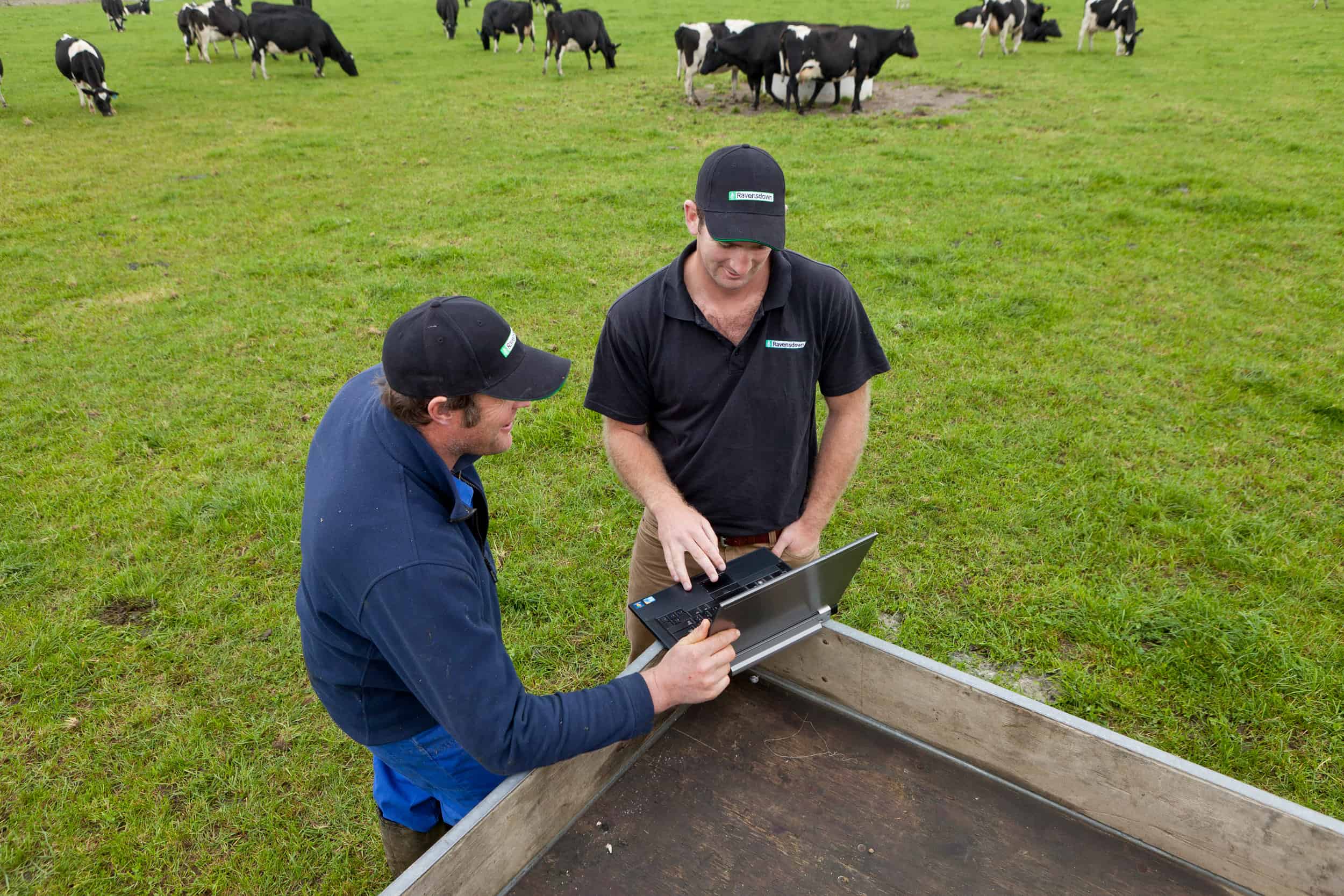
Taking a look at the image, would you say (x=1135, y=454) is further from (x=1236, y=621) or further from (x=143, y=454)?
(x=143, y=454)

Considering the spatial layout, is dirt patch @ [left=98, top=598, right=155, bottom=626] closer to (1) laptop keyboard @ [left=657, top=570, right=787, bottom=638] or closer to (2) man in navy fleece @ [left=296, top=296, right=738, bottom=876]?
(2) man in navy fleece @ [left=296, top=296, right=738, bottom=876]

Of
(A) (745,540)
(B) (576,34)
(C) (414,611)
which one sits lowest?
(A) (745,540)

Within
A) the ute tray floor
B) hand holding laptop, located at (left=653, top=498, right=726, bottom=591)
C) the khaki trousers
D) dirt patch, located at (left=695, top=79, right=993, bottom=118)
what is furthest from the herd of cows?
the ute tray floor

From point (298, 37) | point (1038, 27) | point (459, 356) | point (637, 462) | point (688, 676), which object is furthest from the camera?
point (1038, 27)

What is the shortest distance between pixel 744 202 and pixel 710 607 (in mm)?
1116

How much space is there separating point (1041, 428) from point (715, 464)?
133 inches

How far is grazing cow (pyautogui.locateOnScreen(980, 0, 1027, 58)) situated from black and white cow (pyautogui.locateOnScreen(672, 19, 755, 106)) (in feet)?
23.1

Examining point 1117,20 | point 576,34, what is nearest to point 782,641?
point 576,34

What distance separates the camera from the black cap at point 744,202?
224 cm

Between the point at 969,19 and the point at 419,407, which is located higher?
the point at 969,19

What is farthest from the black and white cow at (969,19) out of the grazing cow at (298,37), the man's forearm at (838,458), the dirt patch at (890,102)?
the man's forearm at (838,458)

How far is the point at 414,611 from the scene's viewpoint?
1.58m

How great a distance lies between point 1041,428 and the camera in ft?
17.0

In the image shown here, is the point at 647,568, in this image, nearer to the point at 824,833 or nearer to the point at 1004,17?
the point at 824,833
